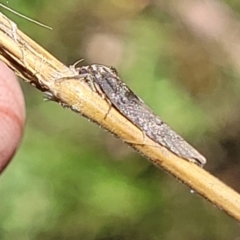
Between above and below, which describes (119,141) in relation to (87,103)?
below

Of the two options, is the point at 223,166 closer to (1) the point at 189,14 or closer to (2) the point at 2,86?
(1) the point at 189,14

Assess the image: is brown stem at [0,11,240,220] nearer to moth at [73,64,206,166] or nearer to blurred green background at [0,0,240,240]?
moth at [73,64,206,166]

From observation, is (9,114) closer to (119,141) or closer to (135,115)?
(135,115)

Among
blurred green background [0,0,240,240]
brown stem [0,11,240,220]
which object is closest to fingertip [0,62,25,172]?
brown stem [0,11,240,220]

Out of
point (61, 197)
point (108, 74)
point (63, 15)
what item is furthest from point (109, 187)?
point (108, 74)

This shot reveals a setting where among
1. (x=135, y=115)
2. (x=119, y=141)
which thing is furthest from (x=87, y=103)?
(x=119, y=141)
